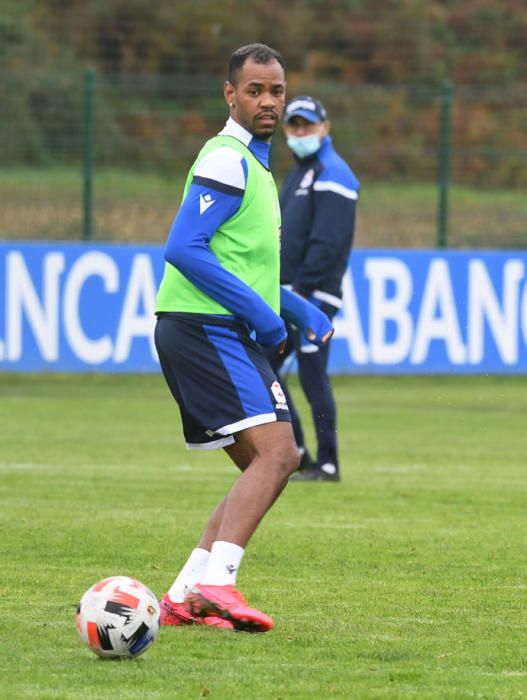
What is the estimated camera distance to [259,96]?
6.59m

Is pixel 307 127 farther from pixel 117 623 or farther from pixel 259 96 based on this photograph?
pixel 117 623

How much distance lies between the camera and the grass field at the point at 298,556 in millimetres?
5621

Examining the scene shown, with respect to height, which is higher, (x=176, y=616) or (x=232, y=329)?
(x=232, y=329)

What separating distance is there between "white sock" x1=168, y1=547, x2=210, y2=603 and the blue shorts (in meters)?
0.43

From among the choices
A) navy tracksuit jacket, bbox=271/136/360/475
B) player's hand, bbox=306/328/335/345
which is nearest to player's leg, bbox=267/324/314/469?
navy tracksuit jacket, bbox=271/136/360/475

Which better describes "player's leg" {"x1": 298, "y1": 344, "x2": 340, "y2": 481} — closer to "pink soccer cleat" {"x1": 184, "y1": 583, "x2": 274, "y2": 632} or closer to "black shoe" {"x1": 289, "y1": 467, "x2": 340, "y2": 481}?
"black shoe" {"x1": 289, "y1": 467, "x2": 340, "y2": 481}

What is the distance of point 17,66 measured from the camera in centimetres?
2564

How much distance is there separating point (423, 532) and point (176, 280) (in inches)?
122

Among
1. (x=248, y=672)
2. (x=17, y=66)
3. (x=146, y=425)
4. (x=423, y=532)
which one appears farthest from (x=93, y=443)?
(x=17, y=66)

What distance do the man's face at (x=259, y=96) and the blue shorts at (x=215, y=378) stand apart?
2.51ft

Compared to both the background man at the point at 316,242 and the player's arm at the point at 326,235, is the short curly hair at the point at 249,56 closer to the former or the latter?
the background man at the point at 316,242

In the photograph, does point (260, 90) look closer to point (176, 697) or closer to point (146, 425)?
point (176, 697)

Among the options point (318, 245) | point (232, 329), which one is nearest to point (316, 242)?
point (318, 245)

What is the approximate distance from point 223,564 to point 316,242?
544 cm
